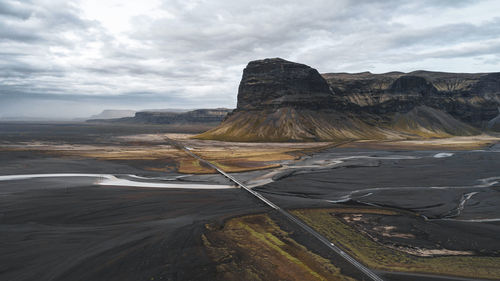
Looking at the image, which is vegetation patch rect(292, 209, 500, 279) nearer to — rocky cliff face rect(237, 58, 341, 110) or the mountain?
the mountain

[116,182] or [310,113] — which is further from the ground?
[310,113]

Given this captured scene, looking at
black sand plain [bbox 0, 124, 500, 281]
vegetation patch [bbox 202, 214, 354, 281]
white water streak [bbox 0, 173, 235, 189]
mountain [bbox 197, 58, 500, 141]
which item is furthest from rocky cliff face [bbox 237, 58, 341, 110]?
vegetation patch [bbox 202, 214, 354, 281]

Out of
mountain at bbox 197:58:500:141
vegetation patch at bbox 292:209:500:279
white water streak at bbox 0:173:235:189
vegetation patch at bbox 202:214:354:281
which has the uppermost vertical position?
mountain at bbox 197:58:500:141

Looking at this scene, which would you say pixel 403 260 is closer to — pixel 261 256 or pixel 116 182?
pixel 261 256

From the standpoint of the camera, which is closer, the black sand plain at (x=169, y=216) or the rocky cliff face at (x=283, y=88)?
the black sand plain at (x=169, y=216)

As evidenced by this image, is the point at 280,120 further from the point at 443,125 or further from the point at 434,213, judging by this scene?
the point at 434,213

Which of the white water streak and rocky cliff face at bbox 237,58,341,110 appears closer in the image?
the white water streak

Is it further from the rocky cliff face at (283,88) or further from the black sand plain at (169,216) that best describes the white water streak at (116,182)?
the rocky cliff face at (283,88)

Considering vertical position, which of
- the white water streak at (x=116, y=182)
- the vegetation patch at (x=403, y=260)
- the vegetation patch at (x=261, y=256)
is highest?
the white water streak at (x=116, y=182)

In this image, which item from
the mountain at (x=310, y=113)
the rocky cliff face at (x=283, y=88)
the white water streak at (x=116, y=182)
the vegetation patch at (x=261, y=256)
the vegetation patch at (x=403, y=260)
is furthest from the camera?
the rocky cliff face at (x=283, y=88)

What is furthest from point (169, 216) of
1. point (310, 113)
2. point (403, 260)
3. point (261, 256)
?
point (310, 113)

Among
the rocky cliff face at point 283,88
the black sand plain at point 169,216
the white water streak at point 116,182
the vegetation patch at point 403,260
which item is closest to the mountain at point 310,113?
the rocky cliff face at point 283,88
